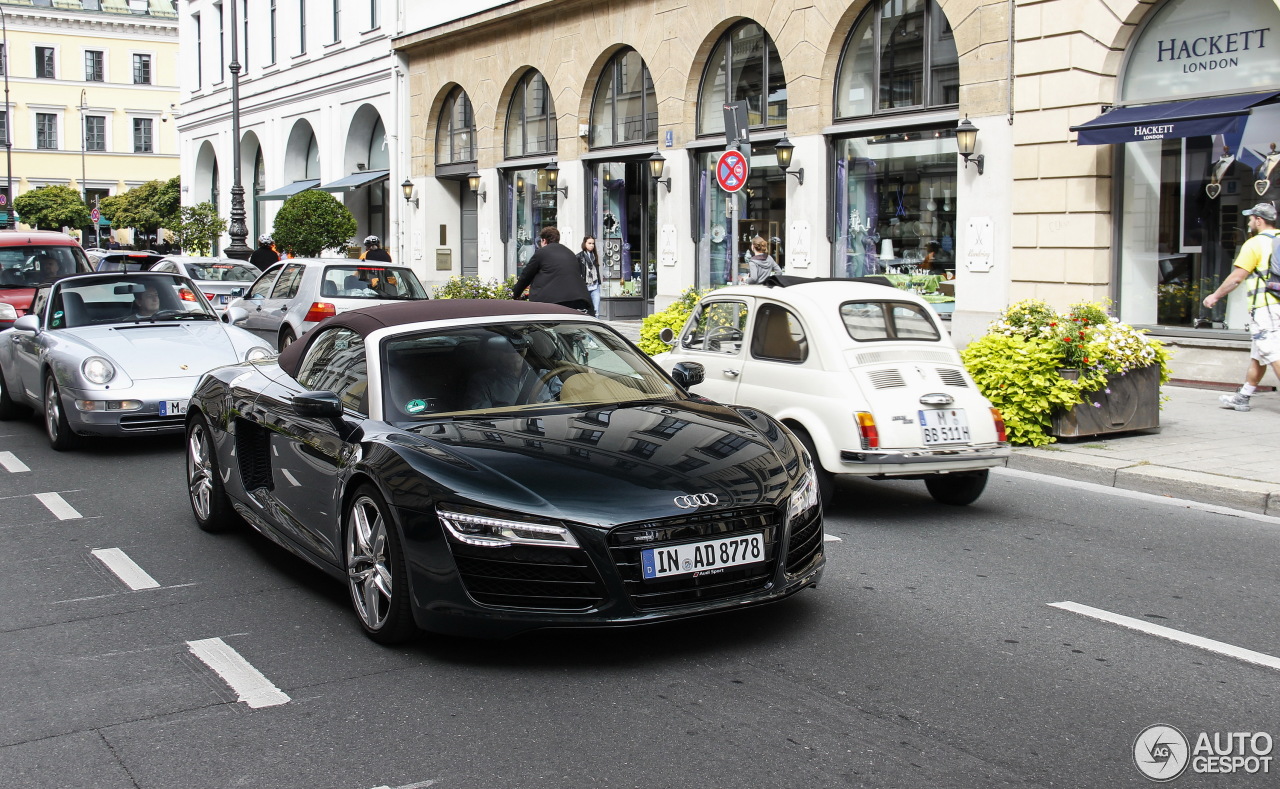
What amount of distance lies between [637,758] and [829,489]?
14.4ft

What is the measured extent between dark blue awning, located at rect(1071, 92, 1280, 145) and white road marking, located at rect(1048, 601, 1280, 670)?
10.5m

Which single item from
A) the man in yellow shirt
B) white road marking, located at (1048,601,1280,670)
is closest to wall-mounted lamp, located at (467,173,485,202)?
the man in yellow shirt

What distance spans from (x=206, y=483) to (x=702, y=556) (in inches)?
154

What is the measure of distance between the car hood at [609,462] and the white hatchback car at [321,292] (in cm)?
1202

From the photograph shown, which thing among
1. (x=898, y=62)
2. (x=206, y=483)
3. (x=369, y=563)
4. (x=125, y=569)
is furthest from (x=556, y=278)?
(x=369, y=563)

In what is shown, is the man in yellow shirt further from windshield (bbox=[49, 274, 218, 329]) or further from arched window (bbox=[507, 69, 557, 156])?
arched window (bbox=[507, 69, 557, 156])

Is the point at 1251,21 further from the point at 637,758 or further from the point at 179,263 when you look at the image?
the point at 179,263

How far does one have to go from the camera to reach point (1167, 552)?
7.45 meters

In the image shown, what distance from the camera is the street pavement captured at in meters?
9.12

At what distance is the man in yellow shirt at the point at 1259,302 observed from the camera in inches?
498

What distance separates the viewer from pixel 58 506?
874cm

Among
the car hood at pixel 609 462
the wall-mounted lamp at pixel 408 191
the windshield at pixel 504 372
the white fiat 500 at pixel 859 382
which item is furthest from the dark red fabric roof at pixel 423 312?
the wall-mounted lamp at pixel 408 191

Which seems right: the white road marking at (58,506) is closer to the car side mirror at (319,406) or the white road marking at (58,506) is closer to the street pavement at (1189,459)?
the car side mirror at (319,406)

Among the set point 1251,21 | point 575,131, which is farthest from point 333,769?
point 575,131
